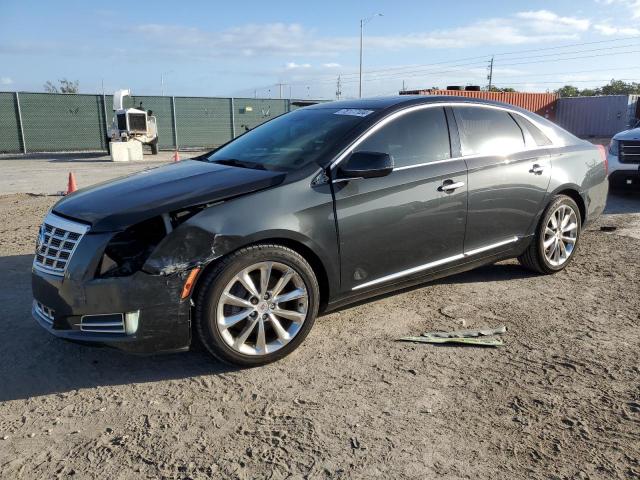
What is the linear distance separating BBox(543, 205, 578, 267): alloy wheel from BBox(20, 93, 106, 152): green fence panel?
2516 centimetres

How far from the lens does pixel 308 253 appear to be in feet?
11.6

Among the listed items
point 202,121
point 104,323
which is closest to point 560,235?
point 104,323

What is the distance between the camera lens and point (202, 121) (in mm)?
28859

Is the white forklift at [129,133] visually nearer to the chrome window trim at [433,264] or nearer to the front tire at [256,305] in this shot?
the chrome window trim at [433,264]

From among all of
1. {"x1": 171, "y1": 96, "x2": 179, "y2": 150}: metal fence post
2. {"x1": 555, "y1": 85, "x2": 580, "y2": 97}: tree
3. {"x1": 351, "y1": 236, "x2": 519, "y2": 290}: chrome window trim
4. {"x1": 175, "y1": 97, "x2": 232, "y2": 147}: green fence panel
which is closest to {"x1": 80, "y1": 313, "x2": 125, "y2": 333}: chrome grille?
{"x1": 351, "y1": 236, "x2": 519, "y2": 290}: chrome window trim

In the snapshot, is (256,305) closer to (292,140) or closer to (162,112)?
(292,140)

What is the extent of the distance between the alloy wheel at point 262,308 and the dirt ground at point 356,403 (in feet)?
0.65

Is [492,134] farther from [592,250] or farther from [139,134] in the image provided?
[139,134]

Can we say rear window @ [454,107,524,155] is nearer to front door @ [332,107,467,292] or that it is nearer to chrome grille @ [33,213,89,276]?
front door @ [332,107,467,292]

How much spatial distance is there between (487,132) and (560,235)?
52.9 inches

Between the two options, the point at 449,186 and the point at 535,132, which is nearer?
the point at 449,186

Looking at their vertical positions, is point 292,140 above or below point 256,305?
above

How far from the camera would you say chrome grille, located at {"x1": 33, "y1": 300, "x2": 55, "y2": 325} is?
10.7ft

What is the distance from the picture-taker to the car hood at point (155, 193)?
123 inches
